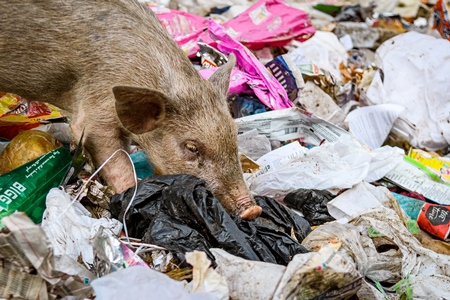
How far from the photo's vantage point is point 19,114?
414 centimetres

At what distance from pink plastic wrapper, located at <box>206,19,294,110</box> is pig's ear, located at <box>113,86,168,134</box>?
1348 mm

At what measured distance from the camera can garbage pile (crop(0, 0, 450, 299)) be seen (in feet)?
7.76

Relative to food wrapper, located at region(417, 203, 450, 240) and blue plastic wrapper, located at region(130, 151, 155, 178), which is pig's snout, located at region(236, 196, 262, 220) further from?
food wrapper, located at region(417, 203, 450, 240)

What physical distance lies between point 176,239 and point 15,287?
803 mm

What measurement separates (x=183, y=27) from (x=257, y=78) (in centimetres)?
109

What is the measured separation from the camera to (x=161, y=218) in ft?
9.65

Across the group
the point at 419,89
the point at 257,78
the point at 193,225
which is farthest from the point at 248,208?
the point at 419,89

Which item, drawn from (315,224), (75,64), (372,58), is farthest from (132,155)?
(372,58)

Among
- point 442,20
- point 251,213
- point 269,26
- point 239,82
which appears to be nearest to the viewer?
point 251,213

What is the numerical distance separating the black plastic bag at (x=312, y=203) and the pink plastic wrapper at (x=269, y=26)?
213 cm

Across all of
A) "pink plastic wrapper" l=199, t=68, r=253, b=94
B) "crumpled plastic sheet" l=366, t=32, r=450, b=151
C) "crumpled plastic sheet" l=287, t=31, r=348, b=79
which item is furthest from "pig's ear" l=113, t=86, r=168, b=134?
"crumpled plastic sheet" l=366, t=32, r=450, b=151

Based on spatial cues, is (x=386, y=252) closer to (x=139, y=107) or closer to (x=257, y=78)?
(x=139, y=107)

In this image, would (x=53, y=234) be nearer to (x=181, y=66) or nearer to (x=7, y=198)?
(x=7, y=198)

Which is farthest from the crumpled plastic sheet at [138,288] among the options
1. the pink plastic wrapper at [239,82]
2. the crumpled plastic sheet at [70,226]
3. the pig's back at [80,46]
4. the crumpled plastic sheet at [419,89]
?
the crumpled plastic sheet at [419,89]
